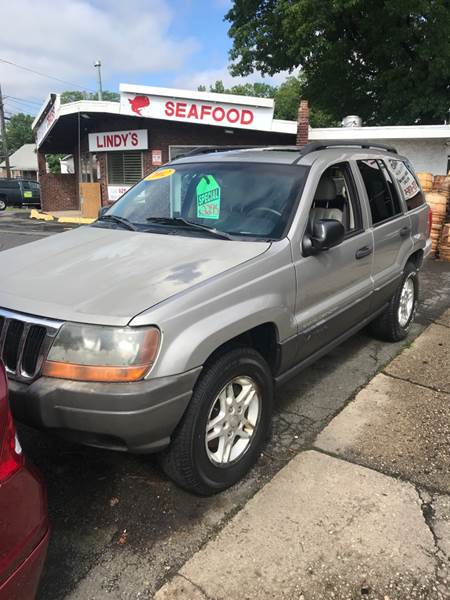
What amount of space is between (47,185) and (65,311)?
23922 millimetres

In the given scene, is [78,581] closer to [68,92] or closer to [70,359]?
[70,359]

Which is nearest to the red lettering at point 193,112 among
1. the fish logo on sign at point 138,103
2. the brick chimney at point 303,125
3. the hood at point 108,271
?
the fish logo on sign at point 138,103

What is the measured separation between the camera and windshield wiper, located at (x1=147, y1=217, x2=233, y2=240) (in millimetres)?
3166

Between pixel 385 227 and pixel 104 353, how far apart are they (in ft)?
9.69

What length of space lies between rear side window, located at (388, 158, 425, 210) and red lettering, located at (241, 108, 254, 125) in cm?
1150

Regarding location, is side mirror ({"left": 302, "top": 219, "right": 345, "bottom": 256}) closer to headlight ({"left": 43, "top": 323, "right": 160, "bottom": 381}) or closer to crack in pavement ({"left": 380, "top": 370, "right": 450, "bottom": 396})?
headlight ({"left": 43, "top": 323, "right": 160, "bottom": 381})

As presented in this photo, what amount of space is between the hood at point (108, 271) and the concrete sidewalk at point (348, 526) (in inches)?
47.4

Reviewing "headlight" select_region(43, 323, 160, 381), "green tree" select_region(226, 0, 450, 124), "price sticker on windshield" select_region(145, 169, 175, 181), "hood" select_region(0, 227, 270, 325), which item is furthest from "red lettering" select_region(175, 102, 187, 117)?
"headlight" select_region(43, 323, 160, 381)

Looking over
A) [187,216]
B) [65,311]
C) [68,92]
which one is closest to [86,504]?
[65,311]

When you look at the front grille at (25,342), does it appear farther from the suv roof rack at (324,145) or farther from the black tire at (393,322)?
the black tire at (393,322)

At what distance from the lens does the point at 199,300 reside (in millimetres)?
2418

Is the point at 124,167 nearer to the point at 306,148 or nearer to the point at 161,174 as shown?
the point at 161,174

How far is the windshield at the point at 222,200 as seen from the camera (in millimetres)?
3230

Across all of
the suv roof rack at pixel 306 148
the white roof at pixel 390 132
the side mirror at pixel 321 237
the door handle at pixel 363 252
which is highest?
the white roof at pixel 390 132
